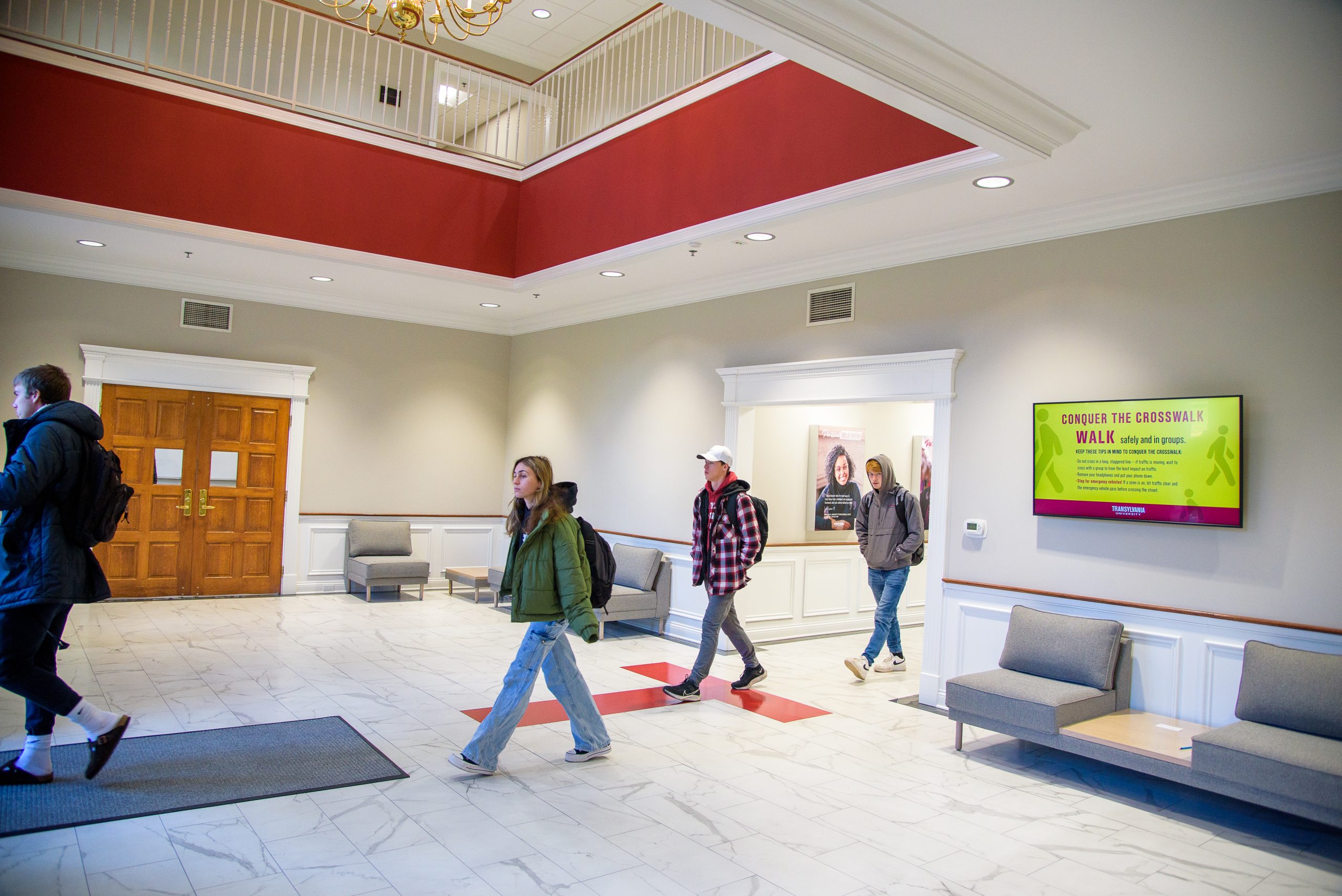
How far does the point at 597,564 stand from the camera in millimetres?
4281

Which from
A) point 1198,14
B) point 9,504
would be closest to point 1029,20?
point 1198,14

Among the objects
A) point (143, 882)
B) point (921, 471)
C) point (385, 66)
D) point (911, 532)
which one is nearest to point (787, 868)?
point (143, 882)

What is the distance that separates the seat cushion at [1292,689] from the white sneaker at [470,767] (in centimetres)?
361

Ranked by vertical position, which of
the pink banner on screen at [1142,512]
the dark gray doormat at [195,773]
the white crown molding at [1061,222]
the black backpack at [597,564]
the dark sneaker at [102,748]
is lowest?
the dark gray doormat at [195,773]

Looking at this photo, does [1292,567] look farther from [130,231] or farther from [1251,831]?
[130,231]

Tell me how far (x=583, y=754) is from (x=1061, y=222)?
4.10 meters

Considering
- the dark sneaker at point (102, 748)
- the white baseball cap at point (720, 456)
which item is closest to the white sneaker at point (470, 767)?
the dark sneaker at point (102, 748)

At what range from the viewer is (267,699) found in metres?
5.31

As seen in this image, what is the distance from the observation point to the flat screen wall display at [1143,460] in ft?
Result: 14.8

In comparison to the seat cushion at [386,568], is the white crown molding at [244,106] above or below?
above

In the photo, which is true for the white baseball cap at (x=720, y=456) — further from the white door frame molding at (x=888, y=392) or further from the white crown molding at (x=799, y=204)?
the white crown molding at (x=799, y=204)

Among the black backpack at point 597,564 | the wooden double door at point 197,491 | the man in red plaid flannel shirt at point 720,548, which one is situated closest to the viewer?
the black backpack at point 597,564

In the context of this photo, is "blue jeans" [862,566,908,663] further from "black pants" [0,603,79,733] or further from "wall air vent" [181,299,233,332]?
"wall air vent" [181,299,233,332]

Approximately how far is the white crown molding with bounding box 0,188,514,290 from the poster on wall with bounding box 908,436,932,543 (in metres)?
4.37
